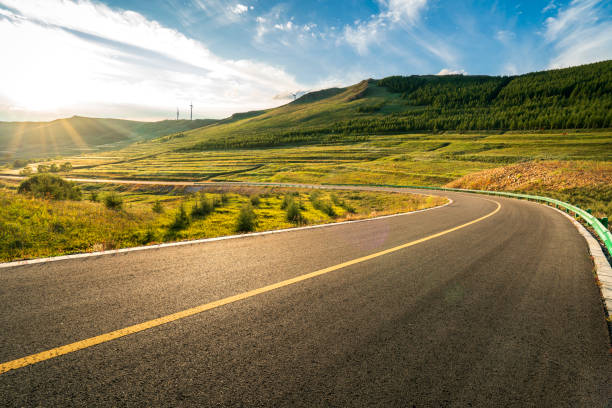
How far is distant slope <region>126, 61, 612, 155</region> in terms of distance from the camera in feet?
347

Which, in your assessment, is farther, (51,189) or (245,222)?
(51,189)

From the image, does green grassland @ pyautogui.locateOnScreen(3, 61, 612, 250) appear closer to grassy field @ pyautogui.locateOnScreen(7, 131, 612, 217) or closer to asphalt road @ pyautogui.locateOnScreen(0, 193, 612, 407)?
grassy field @ pyautogui.locateOnScreen(7, 131, 612, 217)

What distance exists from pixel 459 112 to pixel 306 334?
167956mm

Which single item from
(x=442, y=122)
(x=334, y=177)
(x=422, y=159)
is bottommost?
(x=334, y=177)

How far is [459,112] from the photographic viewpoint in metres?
140

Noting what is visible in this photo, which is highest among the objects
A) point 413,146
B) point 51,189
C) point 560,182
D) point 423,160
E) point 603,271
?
point 413,146

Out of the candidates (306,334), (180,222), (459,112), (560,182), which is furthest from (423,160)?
(459,112)

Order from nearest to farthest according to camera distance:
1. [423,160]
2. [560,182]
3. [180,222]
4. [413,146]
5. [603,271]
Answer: [603,271] < [180,222] < [560,182] < [423,160] < [413,146]

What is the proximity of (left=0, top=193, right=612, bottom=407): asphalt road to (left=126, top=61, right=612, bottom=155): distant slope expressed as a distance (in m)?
113

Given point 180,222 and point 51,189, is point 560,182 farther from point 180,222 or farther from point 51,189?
point 51,189

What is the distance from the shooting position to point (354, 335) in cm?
301

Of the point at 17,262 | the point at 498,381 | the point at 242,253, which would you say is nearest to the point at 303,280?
the point at 242,253

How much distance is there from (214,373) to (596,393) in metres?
3.52

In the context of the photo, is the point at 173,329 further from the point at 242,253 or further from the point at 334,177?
the point at 334,177
